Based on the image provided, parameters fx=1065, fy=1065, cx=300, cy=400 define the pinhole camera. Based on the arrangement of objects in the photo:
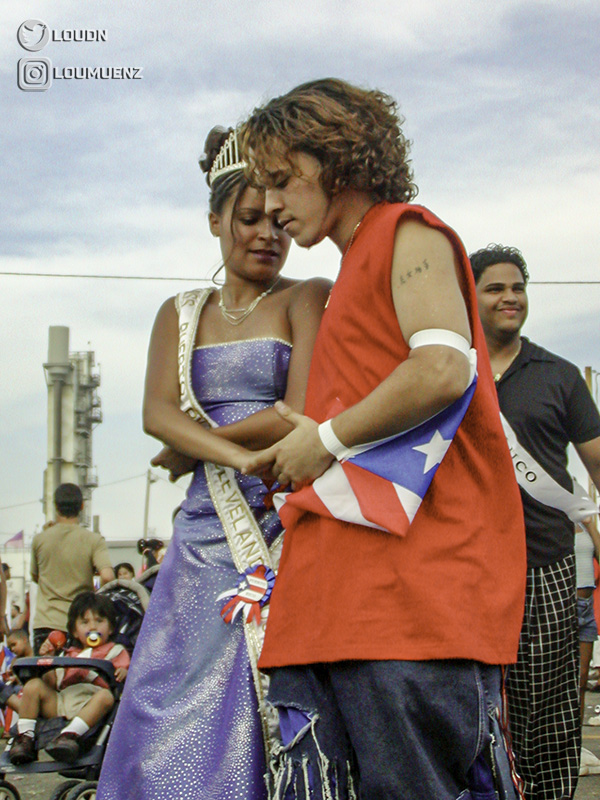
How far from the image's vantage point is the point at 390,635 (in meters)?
1.89

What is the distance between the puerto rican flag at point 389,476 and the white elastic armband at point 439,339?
0.06 meters

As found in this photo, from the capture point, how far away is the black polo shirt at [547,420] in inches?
135

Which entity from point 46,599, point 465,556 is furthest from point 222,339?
point 46,599

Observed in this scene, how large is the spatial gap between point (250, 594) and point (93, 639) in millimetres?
3232

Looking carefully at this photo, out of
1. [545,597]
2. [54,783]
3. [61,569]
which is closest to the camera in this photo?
[545,597]

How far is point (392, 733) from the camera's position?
1.89 metres

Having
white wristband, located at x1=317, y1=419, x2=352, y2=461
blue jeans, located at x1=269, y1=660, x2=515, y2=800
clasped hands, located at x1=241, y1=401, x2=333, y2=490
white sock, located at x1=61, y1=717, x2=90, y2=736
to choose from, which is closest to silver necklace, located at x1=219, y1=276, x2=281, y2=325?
clasped hands, located at x1=241, y1=401, x2=333, y2=490

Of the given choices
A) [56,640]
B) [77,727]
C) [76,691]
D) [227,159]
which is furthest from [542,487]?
[56,640]

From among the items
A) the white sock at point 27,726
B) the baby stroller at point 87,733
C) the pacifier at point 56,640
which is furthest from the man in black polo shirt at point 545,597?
the pacifier at point 56,640

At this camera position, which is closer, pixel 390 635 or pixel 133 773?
pixel 390 635

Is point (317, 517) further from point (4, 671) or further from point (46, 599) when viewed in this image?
point (4, 671)

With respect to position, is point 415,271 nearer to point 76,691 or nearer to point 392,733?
point 392,733

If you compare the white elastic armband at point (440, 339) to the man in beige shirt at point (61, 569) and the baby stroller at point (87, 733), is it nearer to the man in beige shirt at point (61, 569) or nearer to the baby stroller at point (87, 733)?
the baby stroller at point (87, 733)

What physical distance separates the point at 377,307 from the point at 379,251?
4.2 inches
